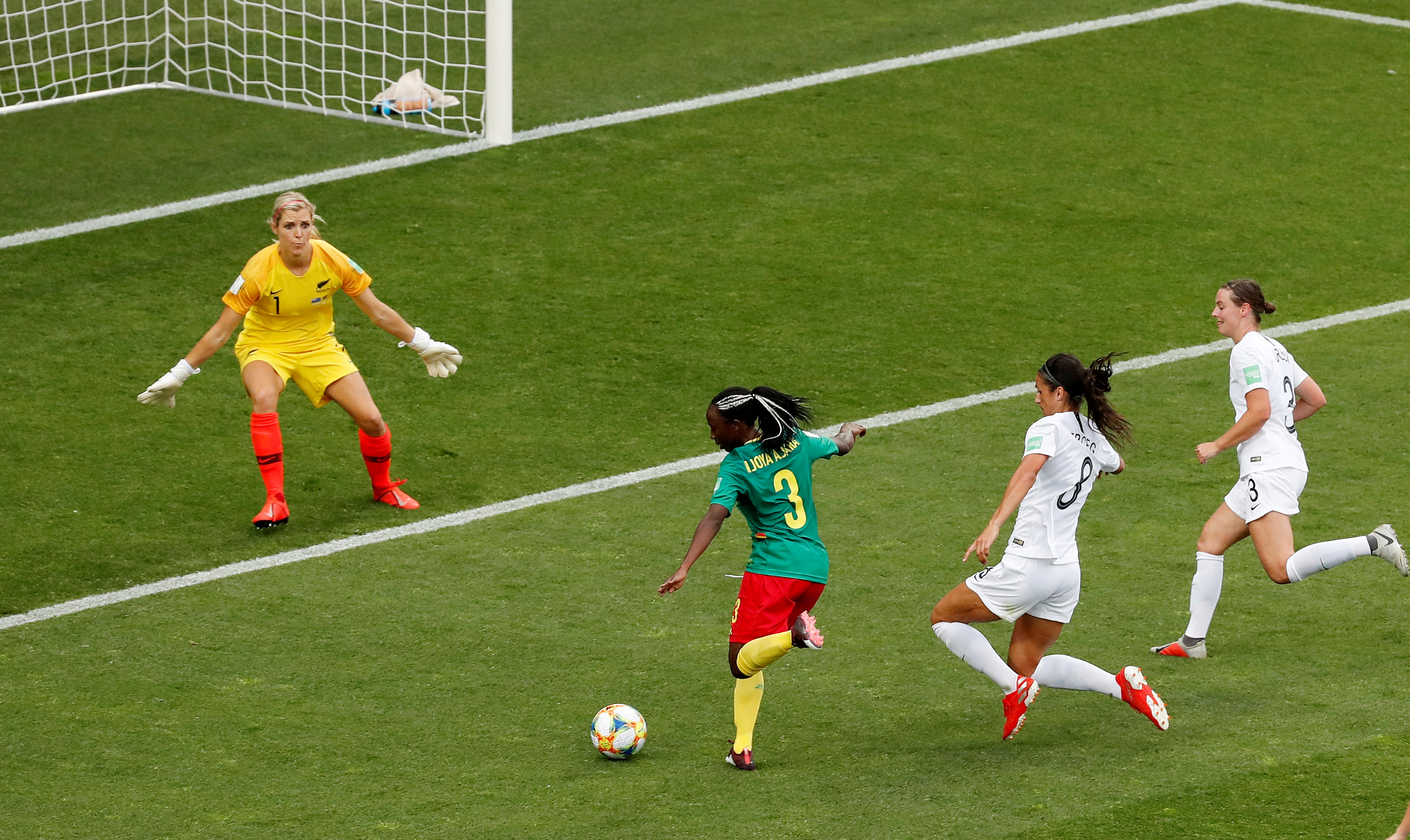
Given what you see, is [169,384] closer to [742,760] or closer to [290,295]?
[290,295]

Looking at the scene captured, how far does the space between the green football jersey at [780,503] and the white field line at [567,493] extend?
3209 mm

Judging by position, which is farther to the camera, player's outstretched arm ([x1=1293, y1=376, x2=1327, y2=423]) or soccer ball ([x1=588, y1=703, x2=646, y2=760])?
player's outstretched arm ([x1=1293, y1=376, x2=1327, y2=423])

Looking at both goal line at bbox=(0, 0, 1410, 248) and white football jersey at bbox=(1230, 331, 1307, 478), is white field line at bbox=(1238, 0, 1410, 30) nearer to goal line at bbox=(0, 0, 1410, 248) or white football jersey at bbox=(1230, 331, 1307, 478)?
goal line at bbox=(0, 0, 1410, 248)

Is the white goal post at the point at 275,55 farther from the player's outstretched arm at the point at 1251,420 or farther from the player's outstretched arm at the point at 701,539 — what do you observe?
the player's outstretched arm at the point at 701,539

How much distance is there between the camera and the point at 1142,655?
8438mm

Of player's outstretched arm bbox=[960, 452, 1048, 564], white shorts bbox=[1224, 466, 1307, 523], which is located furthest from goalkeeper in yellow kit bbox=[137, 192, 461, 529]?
white shorts bbox=[1224, 466, 1307, 523]

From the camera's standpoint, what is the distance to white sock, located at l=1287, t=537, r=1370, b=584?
815cm

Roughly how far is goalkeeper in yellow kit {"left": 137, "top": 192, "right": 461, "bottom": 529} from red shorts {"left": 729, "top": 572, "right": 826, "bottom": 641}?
3.45m

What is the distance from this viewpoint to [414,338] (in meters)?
10.3

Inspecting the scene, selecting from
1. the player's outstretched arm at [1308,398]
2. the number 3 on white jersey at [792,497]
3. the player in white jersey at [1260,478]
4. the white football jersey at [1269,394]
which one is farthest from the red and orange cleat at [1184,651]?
the number 3 on white jersey at [792,497]

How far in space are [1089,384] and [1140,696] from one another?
4.26 ft

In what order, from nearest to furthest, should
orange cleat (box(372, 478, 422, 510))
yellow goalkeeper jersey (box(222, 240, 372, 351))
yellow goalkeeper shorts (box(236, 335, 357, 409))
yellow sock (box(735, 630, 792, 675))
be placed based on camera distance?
A: yellow sock (box(735, 630, 792, 675)) < yellow goalkeeper jersey (box(222, 240, 372, 351)) < yellow goalkeeper shorts (box(236, 335, 357, 409)) < orange cleat (box(372, 478, 422, 510))

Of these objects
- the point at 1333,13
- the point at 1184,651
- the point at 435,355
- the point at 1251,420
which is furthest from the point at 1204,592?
the point at 1333,13

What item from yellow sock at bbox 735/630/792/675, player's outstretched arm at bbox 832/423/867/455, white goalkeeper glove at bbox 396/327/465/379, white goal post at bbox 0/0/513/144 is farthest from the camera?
white goal post at bbox 0/0/513/144
